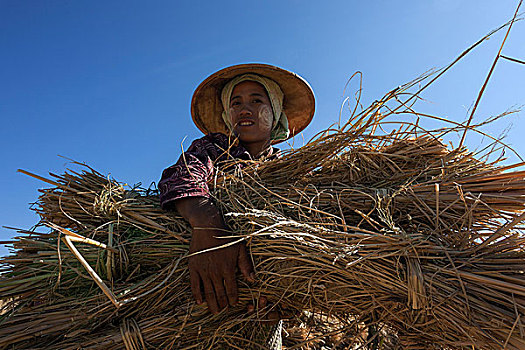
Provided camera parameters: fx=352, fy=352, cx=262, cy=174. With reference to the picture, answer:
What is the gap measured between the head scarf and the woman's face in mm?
23

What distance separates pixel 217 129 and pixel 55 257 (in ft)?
4.99

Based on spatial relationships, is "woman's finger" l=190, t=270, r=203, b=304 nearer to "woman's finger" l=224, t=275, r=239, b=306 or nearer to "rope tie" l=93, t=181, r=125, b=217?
"woman's finger" l=224, t=275, r=239, b=306

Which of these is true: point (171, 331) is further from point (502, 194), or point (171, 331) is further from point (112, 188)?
point (502, 194)

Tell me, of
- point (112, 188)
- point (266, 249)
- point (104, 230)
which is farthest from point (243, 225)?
point (112, 188)

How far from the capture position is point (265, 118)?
199 cm

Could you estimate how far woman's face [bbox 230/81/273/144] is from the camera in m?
1.94

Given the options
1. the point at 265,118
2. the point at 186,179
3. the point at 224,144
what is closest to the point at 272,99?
the point at 265,118

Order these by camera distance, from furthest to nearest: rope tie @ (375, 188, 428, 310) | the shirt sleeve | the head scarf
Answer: the head scarf < the shirt sleeve < rope tie @ (375, 188, 428, 310)

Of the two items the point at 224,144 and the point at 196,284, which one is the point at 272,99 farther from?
the point at 196,284

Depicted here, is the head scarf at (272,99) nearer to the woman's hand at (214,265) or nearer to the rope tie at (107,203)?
the rope tie at (107,203)

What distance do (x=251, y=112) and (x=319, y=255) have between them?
1135mm

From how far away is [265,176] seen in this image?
1.45 metres

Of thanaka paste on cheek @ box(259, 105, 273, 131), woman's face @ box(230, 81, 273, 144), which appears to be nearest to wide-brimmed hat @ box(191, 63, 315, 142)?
woman's face @ box(230, 81, 273, 144)

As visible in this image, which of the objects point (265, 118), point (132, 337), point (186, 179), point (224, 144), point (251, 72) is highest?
point (251, 72)
